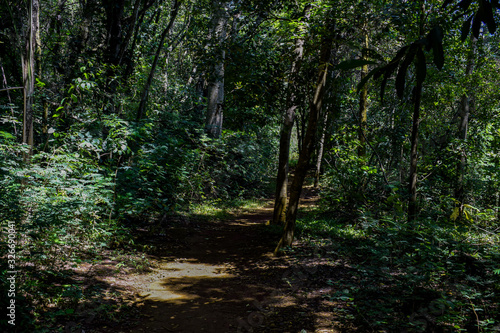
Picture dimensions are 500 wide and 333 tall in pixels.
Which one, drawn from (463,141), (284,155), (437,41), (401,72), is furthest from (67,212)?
(463,141)

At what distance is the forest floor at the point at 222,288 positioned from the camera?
392 cm

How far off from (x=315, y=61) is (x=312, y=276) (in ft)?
14.9

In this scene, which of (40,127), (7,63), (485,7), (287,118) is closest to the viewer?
(485,7)

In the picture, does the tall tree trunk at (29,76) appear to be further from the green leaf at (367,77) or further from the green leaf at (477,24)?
the green leaf at (477,24)

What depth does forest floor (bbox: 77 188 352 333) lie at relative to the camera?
3924mm

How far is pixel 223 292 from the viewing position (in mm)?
5090

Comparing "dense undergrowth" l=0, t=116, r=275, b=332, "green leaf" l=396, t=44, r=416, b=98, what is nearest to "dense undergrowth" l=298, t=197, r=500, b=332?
"green leaf" l=396, t=44, r=416, b=98

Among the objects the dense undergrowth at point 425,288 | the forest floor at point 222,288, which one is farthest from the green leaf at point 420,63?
the forest floor at point 222,288

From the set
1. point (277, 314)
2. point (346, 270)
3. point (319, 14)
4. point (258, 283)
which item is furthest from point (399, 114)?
point (277, 314)

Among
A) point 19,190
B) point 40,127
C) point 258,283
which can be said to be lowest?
point 258,283

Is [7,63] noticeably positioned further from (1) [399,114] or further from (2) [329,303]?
(1) [399,114]

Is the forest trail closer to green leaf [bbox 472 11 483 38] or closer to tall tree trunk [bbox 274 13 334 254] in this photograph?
tall tree trunk [bbox 274 13 334 254]

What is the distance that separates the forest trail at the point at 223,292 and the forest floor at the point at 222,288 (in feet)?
0.04

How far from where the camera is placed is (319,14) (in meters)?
6.42
